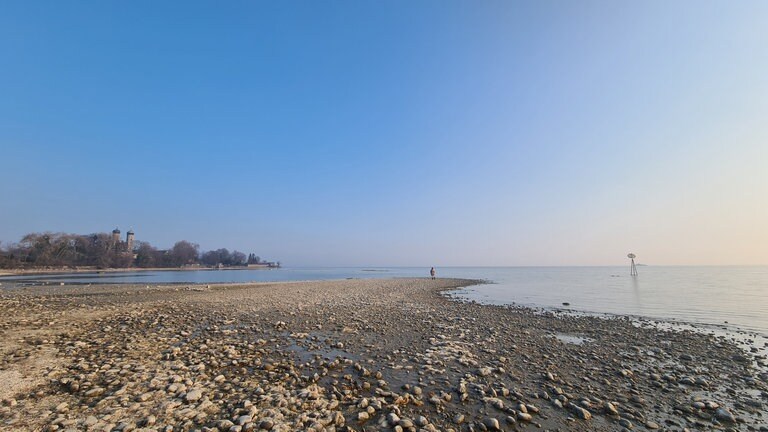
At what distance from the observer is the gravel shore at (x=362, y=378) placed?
5.81 m

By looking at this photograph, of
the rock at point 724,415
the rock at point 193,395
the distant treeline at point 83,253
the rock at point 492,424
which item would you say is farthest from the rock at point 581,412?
the distant treeline at point 83,253

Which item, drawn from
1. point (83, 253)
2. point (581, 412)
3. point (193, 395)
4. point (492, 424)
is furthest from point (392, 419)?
point (83, 253)

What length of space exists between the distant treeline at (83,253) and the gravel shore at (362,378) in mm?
129644

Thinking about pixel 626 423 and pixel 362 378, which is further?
pixel 362 378

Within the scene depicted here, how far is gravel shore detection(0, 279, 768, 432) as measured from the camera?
5.81m

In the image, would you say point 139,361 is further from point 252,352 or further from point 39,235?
point 39,235

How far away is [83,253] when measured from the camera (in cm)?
12338

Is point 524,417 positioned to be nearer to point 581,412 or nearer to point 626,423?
point 581,412

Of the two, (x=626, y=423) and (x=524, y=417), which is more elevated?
(x=524, y=417)

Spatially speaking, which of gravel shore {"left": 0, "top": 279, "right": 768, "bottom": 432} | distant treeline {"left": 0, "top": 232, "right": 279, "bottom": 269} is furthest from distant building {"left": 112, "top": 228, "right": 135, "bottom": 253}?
gravel shore {"left": 0, "top": 279, "right": 768, "bottom": 432}

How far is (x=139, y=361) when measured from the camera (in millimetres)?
8484

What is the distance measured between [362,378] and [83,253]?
164 meters

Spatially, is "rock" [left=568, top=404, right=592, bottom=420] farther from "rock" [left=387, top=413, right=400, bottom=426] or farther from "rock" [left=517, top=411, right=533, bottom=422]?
"rock" [left=387, top=413, right=400, bottom=426]

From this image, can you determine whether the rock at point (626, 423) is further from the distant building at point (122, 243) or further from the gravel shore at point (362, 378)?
the distant building at point (122, 243)
